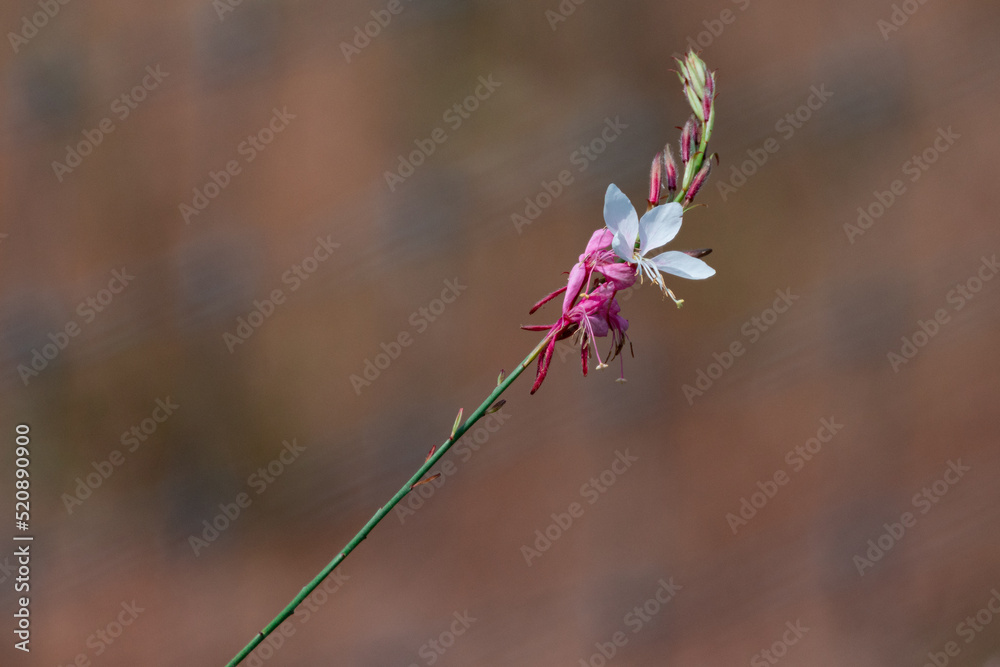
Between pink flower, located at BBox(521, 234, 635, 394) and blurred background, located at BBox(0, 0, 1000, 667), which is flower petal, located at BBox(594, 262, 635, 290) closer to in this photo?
pink flower, located at BBox(521, 234, 635, 394)

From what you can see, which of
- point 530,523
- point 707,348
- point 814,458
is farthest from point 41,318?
point 814,458

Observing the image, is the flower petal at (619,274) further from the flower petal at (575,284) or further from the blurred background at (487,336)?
the blurred background at (487,336)

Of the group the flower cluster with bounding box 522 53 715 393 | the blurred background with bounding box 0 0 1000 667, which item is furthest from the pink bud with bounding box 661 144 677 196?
the blurred background with bounding box 0 0 1000 667

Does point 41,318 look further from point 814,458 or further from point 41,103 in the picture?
point 814,458

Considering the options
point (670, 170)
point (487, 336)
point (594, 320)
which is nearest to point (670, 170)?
point (670, 170)

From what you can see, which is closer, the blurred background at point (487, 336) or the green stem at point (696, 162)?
the green stem at point (696, 162)

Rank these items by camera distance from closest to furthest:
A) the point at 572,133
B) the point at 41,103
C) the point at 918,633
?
the point at 41,103 → the point at 572,133 → the point at 918,633

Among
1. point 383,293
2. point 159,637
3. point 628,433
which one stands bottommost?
point 159,637

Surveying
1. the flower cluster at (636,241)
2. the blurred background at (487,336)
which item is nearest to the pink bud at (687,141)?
the flower cluster at (636,241)
